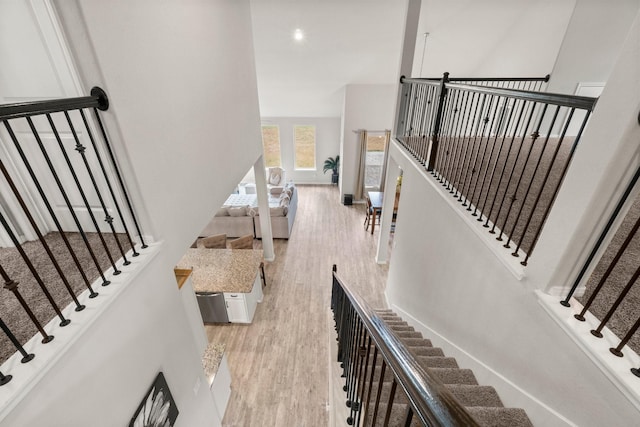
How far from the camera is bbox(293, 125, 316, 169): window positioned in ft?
32.4

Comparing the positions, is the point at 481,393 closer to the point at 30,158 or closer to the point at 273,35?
the point at 30,158

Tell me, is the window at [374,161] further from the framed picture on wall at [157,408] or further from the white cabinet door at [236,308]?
the framed picture on wall at [157,408]

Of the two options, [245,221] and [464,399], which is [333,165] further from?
[464,399]

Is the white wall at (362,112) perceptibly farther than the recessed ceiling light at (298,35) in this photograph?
Yes

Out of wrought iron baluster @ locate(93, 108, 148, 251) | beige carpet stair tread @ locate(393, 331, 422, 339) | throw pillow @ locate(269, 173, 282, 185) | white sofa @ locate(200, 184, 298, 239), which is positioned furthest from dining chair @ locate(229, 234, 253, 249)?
throw pillow @ locate(269, 173, 282, 185)

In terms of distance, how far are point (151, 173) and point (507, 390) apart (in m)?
2.59

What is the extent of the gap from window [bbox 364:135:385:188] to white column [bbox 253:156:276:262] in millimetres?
4470

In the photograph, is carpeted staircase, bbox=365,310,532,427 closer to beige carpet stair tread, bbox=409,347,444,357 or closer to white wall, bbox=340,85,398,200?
beige carpet stair tread, bbox=409,347,444,357

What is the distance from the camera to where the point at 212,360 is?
323 centimetres

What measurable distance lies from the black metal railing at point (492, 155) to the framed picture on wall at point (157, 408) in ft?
7.62

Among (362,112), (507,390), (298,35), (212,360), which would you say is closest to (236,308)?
(212,360)

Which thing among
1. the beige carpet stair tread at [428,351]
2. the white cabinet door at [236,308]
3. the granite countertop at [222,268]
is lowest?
the white cabinet door at [236,308]

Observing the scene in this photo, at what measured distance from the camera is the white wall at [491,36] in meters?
4.47

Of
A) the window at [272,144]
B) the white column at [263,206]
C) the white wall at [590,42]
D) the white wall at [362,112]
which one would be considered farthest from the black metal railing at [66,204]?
the window at [272,144]
